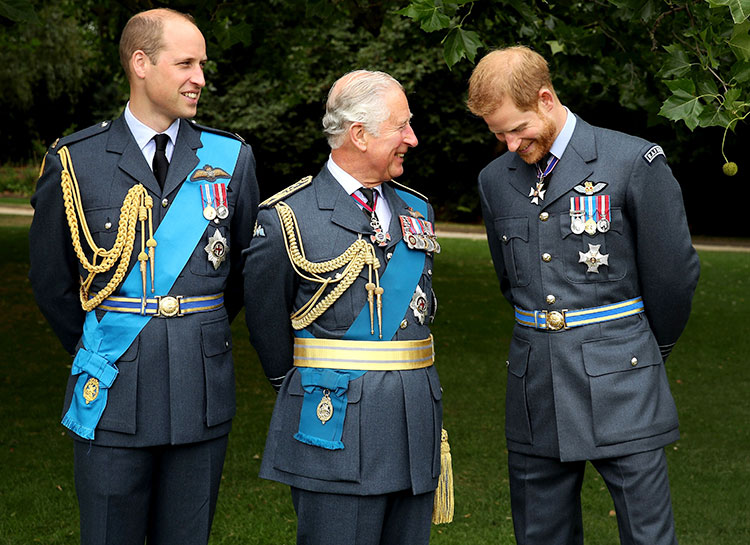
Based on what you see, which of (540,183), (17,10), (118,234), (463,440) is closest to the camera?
(118,234)

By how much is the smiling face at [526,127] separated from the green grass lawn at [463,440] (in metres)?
2.48

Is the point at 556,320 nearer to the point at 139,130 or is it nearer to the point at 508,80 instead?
the point at 508,80

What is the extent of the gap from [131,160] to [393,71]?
72.0ft

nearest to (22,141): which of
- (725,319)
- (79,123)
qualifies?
(79,123)

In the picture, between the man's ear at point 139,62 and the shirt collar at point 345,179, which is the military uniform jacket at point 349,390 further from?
the man's ear at point 139,62

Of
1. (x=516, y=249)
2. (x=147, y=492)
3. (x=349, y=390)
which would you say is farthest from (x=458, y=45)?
(x=147, y=492)

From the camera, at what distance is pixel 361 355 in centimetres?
318

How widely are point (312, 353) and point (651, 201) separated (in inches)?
49.4

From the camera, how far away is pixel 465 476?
20.8 feet

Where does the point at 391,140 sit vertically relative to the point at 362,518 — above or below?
above

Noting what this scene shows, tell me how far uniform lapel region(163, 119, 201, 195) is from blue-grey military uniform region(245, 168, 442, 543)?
370 mm

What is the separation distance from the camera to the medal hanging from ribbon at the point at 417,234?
328cm

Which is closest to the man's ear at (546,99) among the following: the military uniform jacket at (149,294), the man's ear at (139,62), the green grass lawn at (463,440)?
the military uniform jacket at (149,294)

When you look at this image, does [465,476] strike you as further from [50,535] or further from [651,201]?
[651,201]
